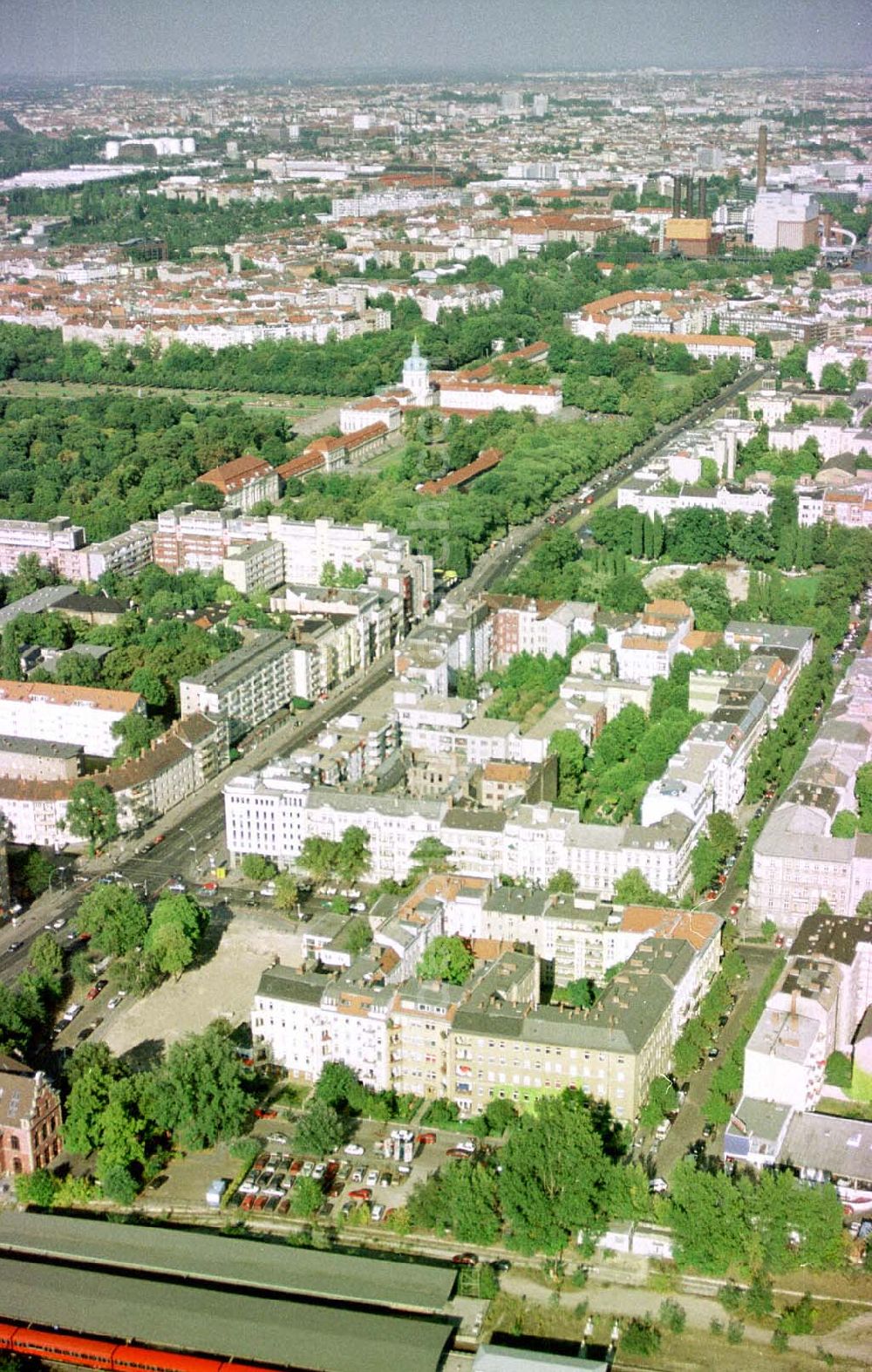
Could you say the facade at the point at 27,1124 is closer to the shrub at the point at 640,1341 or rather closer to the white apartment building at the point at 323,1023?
the white apartment building at the point at 323,1023

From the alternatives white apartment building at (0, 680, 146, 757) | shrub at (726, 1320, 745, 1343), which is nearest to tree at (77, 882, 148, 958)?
white apartment building at (0, 680, 146, 757)

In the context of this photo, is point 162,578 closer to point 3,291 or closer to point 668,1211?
point 668,1211

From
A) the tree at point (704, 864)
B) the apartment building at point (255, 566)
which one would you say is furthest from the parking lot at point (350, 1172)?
the apartment building at point (255, 566)

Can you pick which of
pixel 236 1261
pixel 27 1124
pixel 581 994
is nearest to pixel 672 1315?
pixel 236 1261

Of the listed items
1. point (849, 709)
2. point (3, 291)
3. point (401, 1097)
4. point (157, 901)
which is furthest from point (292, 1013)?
point (3, 291)

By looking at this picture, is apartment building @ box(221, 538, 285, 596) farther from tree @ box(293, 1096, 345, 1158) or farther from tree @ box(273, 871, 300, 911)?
tree @ box(293, 1096, 345, 1158)

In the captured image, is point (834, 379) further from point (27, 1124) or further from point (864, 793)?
point (27, 1124)

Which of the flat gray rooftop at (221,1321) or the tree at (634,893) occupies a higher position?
the tree at (634,893)
